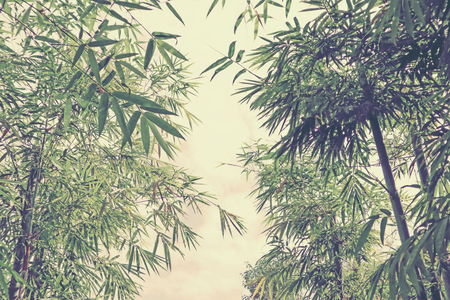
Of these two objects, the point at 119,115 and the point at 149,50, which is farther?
the point at 149,50

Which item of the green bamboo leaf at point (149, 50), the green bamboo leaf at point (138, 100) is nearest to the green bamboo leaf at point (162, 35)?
the green bamboo leaf at point (149, 50)

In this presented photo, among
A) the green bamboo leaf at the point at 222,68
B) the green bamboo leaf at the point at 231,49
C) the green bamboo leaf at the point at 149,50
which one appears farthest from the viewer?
the green bamboo leaf at the point at 222,68

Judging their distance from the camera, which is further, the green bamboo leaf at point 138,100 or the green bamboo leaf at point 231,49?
the green bamboo leaf at point 231,49

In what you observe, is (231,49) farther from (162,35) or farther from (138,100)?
(138,100)

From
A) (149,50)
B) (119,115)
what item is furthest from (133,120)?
(149,50)

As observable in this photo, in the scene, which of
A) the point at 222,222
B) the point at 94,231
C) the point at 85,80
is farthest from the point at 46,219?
the point at 222,222

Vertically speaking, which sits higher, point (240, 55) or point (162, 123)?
point (240, 55)

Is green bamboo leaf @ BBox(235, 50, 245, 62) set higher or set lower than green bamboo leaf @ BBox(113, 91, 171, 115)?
higher

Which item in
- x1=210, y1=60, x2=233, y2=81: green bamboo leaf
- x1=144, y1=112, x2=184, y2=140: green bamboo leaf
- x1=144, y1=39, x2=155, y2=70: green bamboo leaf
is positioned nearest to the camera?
x1=144, y1=112, x2=184, y2=140: green bamboo leaf

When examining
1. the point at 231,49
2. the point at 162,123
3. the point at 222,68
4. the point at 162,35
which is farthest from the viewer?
the point at 222,68

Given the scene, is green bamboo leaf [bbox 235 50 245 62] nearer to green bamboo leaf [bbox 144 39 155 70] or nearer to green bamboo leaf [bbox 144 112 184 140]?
green bamboo leaf [bbox 144 39 155 70]

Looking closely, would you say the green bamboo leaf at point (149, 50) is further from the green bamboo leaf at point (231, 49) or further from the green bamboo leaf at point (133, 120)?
the green bamboo leaf at point (231, 49)

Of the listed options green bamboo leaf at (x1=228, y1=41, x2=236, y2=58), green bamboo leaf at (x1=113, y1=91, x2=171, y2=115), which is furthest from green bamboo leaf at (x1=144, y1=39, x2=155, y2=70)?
green bamboo leaf at (x1=228, y1=41, x2=236, y2=58)

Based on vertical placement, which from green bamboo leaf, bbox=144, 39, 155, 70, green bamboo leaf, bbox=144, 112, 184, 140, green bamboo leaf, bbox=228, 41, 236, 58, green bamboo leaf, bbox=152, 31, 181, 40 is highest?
green bamboo leaf, bbox=228, 41, 236, 58
